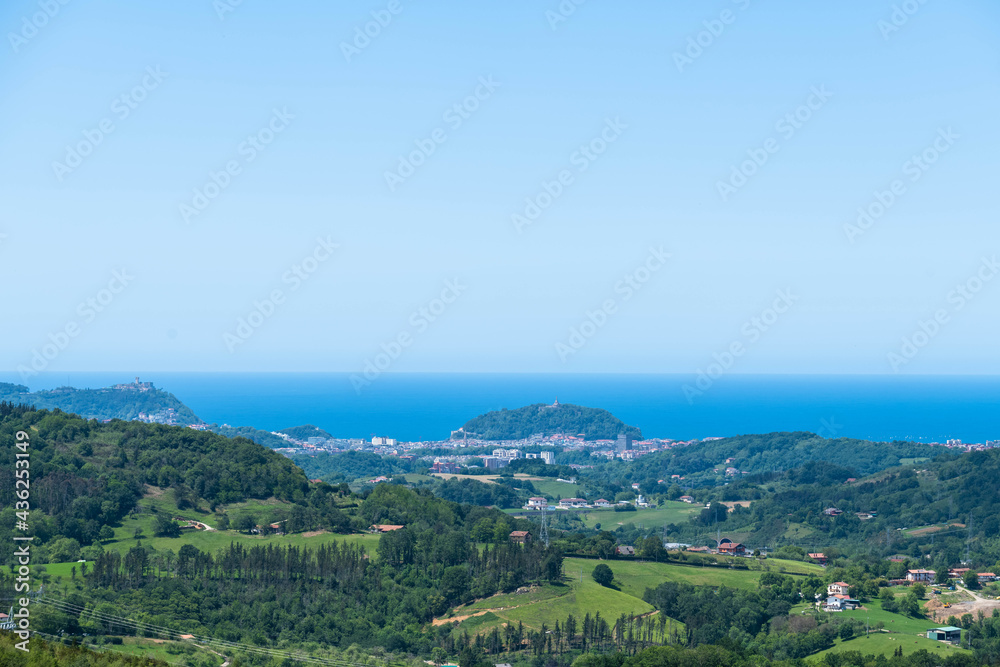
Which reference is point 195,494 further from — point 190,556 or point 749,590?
point 749,590

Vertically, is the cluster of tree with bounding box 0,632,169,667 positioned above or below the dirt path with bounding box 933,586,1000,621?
below

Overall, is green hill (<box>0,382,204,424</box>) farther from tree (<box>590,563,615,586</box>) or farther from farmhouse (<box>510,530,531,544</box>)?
tree (<box>590,563,615,586</box>)

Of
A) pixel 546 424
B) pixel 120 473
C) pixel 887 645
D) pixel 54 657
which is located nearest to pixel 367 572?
pixel 120 473

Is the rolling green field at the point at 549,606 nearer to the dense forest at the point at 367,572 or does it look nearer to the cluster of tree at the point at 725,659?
the dense forest at the point at 367,572

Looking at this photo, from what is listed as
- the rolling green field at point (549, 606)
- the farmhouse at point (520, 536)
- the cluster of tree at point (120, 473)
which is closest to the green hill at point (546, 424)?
the cluster of tree at point (120, 473)

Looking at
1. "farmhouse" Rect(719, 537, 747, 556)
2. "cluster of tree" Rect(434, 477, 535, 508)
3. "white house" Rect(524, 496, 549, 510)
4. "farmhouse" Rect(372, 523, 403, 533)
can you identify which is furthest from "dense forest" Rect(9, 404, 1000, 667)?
"cluster of tree" Rect(434, 477, 535, 508)

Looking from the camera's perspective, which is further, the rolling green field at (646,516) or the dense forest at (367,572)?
the rolling green field at (646,516)

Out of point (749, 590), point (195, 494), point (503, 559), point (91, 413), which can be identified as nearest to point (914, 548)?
point (749, 590)
